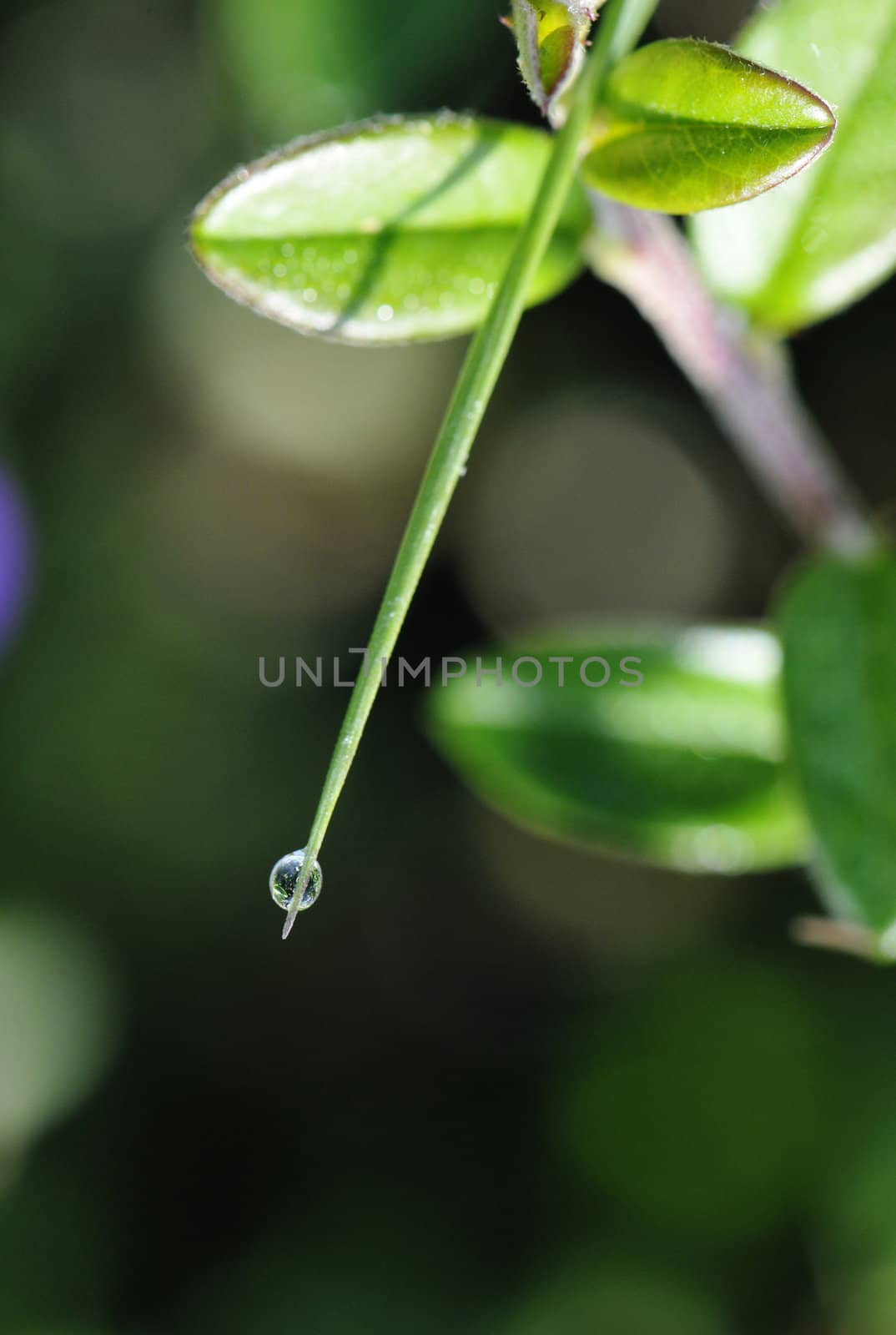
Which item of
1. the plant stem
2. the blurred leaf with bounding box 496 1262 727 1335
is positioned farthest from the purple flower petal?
the plant stem

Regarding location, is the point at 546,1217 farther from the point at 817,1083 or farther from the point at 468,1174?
the point at 817,1083

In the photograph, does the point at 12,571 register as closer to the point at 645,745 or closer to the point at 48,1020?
the point at 48,1020

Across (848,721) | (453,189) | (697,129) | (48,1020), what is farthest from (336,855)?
(697,129)

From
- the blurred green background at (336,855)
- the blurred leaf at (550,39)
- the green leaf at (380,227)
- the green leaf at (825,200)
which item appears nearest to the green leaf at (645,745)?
the green leaf at (825,200)

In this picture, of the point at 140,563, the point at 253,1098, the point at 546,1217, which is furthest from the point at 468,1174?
the point at 140,563

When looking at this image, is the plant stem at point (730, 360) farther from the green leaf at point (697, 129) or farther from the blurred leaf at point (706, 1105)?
the blurred leaf at point (706, 1105)
